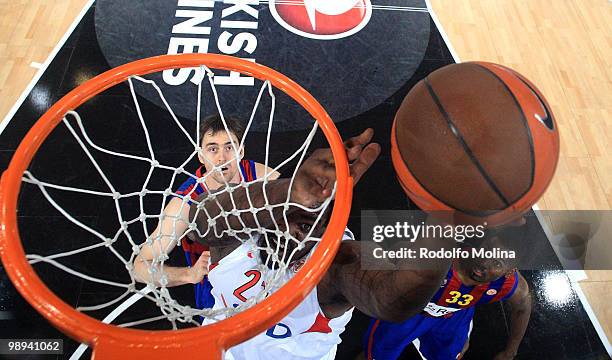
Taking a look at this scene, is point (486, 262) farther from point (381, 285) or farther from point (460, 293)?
point (381, 285)

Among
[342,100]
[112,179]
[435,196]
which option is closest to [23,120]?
[112,179]

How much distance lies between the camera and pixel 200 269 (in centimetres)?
209

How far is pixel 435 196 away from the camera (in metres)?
1.31

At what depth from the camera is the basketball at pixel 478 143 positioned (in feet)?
4.06

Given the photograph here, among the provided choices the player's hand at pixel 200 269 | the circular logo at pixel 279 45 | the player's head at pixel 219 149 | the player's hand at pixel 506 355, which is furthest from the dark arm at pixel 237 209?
the player's hand at pixel 506 355

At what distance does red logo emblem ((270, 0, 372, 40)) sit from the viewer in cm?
336

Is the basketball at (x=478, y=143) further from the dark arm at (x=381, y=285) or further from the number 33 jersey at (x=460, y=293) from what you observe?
the number 33 jersey at (x=460, y=293)

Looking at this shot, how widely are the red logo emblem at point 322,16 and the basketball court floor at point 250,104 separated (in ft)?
0.08

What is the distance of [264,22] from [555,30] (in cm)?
184

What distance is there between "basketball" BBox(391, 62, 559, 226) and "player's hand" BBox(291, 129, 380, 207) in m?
0.22

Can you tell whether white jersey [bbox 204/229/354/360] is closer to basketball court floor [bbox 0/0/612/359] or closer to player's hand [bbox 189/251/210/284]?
player's hand [bbox 189/251/210/284]

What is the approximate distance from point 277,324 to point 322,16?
2.16 metres

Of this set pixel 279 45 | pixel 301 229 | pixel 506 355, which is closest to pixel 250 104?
pixel 279 45

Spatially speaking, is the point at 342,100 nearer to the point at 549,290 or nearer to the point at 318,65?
the point at 318,65
